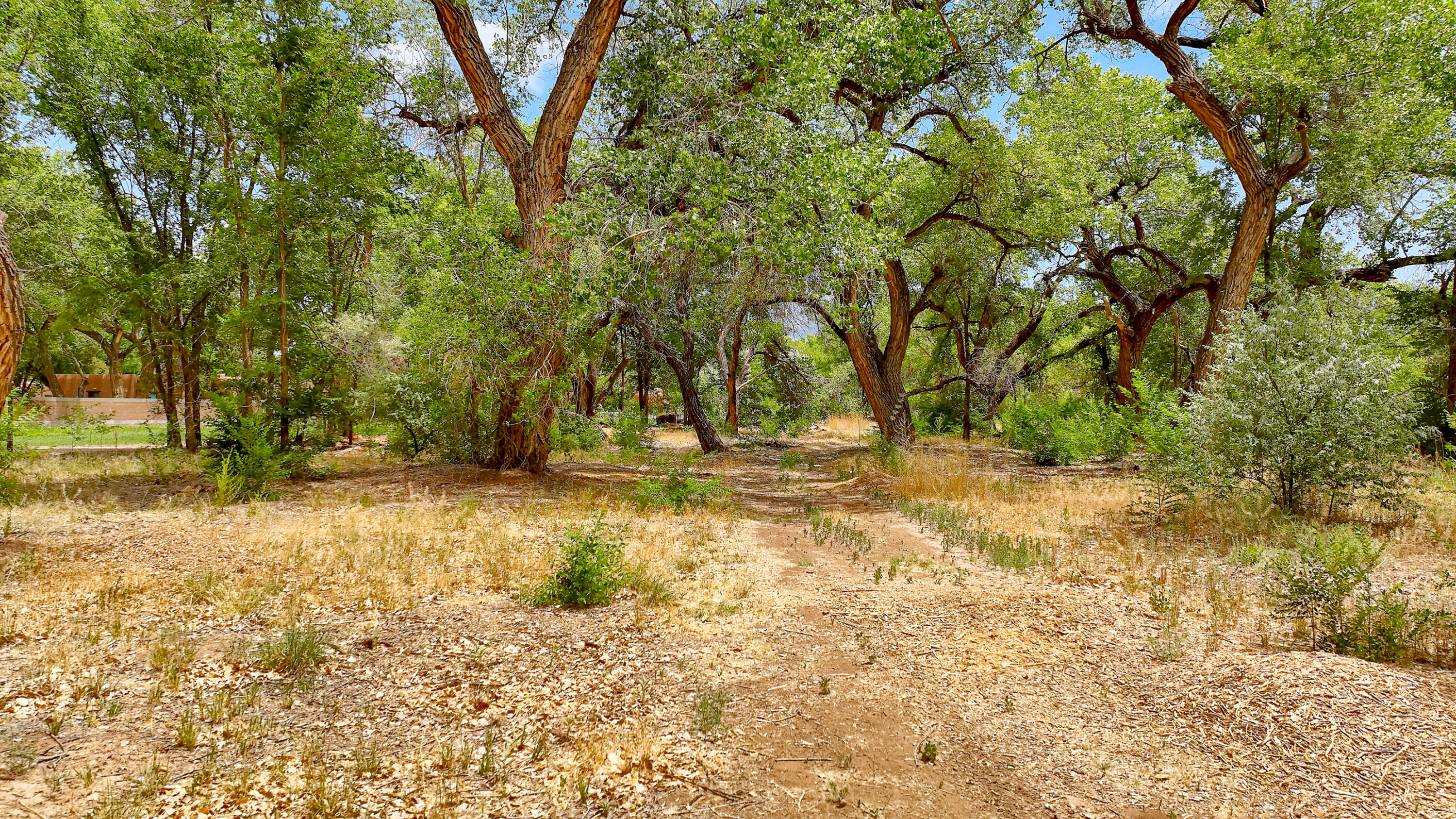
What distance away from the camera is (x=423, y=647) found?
4.27 meters

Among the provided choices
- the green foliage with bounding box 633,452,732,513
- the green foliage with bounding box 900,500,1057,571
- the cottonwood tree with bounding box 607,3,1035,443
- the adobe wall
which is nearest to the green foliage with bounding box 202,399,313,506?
the green foliage with bounding box 633,452,732,513

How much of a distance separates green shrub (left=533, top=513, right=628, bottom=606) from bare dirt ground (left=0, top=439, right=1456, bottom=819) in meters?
0.16

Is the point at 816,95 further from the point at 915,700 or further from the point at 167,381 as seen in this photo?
the point at 167,381

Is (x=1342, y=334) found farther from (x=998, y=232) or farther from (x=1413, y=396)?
(x=998, y=232)

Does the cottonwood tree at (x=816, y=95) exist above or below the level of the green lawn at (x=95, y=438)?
above

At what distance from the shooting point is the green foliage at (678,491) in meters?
9.28

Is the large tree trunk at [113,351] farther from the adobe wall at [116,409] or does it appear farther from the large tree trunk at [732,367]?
the large tree trunk at [732,367]

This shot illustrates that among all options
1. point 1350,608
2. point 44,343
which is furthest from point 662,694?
point 44,343

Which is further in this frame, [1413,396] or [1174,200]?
[1174,200]

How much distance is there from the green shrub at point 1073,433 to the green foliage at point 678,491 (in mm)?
9263

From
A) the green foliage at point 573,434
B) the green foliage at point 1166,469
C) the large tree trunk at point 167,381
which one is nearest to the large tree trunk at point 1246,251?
Answer: the green foliage at point 1166,469

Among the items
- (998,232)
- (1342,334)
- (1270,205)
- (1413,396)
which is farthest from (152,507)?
(1270,205)

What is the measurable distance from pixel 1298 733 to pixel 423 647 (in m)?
5.02

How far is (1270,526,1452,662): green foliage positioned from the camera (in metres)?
3.93
